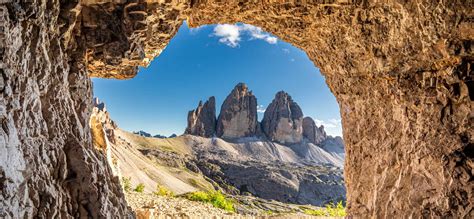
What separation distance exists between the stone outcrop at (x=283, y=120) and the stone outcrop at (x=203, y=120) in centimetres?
1956

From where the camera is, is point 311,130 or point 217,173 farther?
point 311,130

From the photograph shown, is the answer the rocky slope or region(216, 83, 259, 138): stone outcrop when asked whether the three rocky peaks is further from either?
the rocky slope

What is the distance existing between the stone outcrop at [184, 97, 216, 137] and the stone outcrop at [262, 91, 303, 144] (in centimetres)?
1956

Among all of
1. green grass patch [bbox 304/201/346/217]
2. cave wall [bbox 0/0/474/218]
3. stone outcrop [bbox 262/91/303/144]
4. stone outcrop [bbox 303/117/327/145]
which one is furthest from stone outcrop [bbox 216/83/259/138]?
→ cave wall [bbox 0/0/474/218]

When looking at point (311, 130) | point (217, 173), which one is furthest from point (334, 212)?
point (311, 130)

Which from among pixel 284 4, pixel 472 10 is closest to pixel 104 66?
pixel 284 4

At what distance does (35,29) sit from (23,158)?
1555 millimetres

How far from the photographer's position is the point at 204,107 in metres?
117

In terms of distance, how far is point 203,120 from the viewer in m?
114

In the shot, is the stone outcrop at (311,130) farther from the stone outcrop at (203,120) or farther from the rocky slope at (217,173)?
the stone outcrop at (203,120)

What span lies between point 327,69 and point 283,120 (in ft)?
348

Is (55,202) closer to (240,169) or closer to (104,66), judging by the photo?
(104,66)

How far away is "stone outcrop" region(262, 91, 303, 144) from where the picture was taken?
373 ft

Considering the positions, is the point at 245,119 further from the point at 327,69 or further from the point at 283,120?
the point at 327,69
